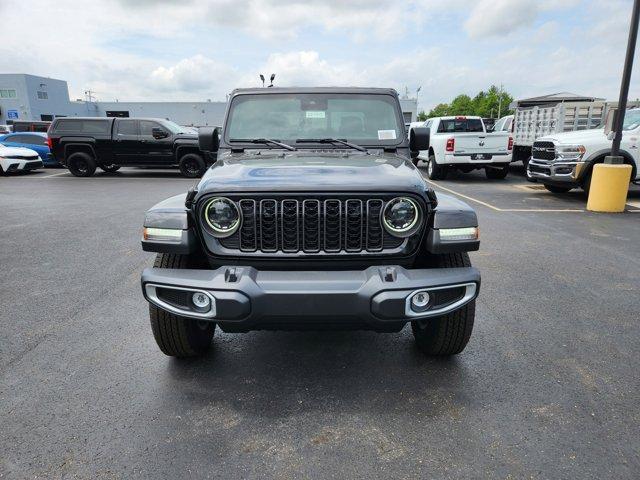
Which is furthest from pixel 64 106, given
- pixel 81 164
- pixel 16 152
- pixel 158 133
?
pixel 158 133

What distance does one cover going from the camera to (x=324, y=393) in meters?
2.69

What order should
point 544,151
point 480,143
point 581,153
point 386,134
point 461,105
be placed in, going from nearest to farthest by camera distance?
point 386,134
point 581,153
point 544,151
point 480,143
point 461,105

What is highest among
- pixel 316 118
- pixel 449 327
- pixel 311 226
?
pixel 316 118

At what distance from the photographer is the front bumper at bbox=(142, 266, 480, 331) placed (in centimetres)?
224

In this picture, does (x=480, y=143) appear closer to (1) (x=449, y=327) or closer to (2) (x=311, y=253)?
(1) (x=449, y=327)

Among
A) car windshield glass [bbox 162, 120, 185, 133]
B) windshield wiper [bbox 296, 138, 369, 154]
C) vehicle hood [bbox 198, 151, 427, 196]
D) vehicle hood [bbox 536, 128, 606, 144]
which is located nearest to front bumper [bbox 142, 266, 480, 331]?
vehicle hood [bbox 198, 151, 427, 196]

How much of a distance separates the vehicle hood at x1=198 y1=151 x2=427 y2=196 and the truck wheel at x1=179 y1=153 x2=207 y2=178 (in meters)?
11.8

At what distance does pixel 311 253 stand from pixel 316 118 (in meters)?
1.66

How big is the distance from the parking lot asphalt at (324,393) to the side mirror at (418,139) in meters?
1.53

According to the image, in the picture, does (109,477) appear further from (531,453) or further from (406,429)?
(531,453)

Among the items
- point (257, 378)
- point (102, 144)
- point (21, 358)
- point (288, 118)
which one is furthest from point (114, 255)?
point (102, 144)

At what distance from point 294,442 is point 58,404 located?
4.59 ft

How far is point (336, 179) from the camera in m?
2.50

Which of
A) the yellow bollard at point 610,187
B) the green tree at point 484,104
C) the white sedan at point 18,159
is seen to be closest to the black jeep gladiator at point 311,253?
the yellow bollard at point 610,187
